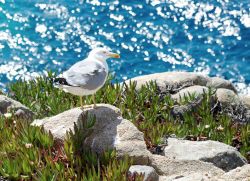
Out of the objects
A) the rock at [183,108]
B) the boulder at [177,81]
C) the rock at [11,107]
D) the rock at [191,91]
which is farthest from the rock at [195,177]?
the boulder at [177,81]

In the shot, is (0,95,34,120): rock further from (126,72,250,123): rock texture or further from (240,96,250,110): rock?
(240,96,250,110): rock

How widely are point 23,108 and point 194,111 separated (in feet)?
9.79

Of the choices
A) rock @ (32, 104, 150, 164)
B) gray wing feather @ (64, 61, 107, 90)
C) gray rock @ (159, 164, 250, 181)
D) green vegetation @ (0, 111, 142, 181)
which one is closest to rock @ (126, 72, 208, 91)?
gray wing feather @ (64, 61, 107, 90)

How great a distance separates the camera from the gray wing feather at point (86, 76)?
301 inches

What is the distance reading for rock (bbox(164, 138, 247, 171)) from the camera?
7.84m

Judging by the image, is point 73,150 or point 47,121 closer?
point 73,150

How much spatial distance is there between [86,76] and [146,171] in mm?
1570

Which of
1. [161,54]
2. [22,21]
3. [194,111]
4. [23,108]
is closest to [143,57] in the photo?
[161,54]

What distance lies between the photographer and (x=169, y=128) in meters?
8.89

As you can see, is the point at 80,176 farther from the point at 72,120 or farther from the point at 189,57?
the point at 189,57

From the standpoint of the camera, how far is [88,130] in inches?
295

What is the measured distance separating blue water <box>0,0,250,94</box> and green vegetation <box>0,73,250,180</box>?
817 centimetres

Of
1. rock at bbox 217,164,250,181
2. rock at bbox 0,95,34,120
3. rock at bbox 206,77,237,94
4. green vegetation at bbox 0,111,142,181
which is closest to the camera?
rock at bbox 217,164,250,181

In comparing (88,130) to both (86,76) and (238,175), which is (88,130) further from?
(238,175)
